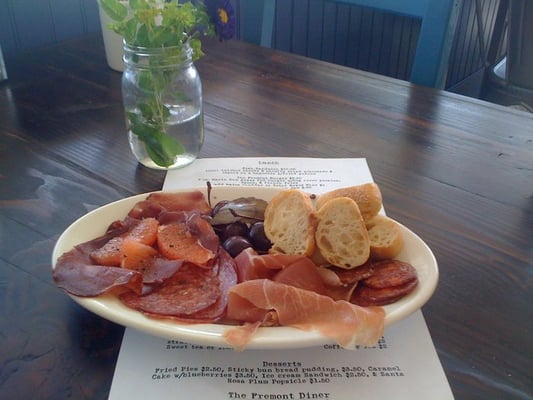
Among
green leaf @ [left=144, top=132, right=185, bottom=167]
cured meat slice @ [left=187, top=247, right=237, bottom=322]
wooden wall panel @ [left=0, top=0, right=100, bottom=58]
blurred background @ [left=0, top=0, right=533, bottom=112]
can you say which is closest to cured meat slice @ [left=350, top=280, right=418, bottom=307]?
cured meat slice @ [left=187, top=247, right=237, bottom=322]

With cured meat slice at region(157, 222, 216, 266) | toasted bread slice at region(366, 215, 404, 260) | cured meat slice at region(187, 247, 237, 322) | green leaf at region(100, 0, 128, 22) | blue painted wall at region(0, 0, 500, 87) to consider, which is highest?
green leaf at region(100, 0, 128, 22)

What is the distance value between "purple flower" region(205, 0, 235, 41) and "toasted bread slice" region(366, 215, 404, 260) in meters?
0.50

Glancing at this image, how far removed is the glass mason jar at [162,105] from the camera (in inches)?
29.6

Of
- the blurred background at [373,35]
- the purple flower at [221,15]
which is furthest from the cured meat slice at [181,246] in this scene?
the blurred background at [373,35]

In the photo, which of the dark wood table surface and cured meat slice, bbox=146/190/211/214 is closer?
the dark wood table surface

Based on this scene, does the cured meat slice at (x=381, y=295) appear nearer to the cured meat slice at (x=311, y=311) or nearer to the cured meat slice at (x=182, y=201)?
the cured meat slice at (x=311, y=311)

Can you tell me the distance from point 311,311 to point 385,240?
124mm

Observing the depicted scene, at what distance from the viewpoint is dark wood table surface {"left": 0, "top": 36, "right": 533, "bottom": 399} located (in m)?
0.52

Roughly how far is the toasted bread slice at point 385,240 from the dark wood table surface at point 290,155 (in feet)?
0.24

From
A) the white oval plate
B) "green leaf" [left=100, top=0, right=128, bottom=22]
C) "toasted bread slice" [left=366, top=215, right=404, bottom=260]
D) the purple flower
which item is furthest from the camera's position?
the purple flower

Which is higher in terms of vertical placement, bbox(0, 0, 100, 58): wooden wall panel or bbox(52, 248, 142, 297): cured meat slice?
bbox(52, 248, 142, 297): cured meat slice

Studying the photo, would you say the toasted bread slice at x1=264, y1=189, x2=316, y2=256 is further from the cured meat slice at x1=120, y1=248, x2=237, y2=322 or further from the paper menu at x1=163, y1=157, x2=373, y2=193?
the paper menu at x1=163, y1=157, x2=373, y2=193

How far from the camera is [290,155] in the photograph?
896mm

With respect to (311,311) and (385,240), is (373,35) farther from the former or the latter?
(311,311)
